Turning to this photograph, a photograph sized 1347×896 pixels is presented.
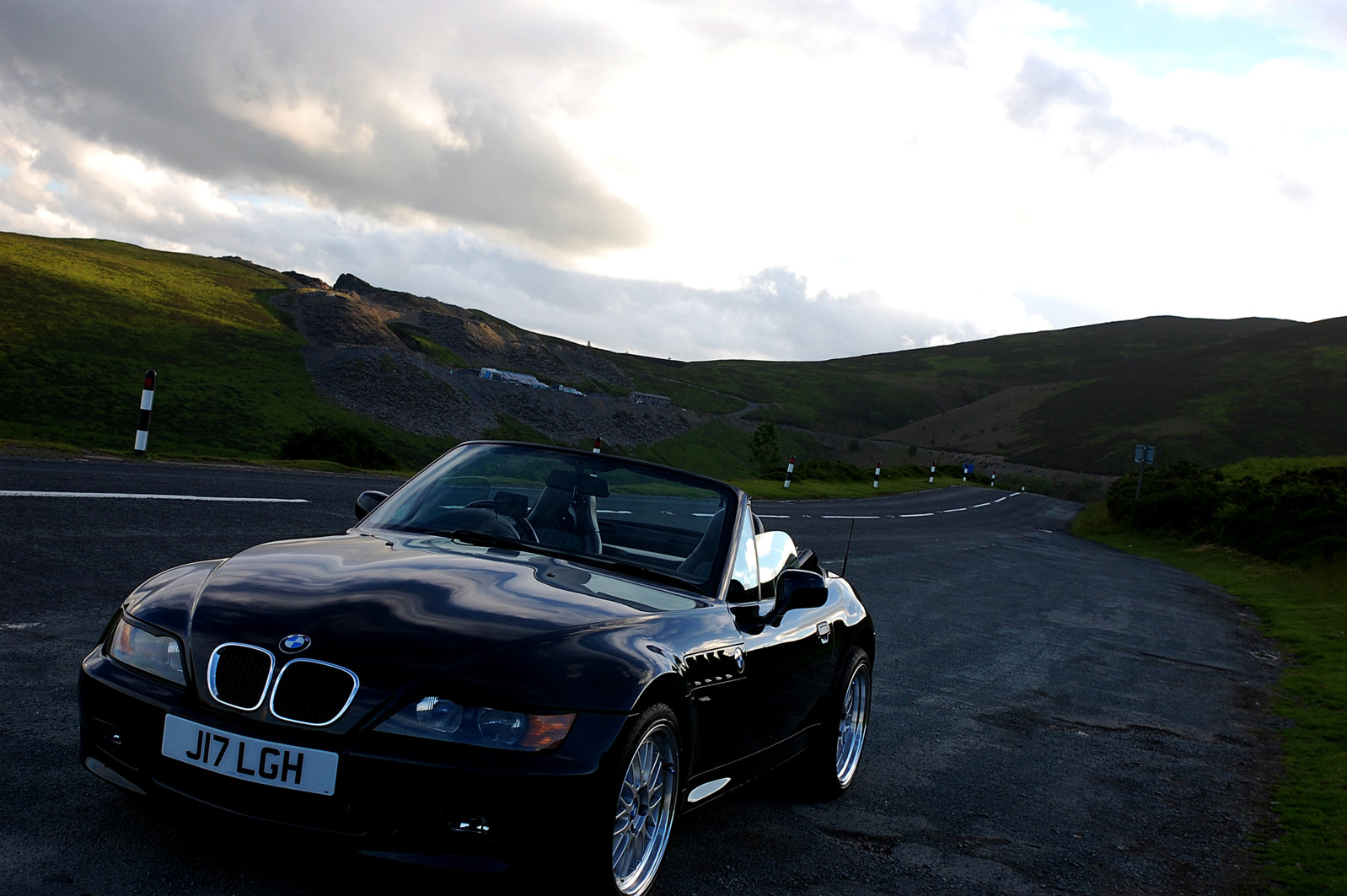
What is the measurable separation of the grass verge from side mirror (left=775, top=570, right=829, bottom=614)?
2.23m

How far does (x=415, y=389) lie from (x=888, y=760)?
Result: 91.9m

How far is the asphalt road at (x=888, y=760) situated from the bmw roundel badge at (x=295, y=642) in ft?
1.45

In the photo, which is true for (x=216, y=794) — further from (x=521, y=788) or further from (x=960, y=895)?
(x=960, y=895)

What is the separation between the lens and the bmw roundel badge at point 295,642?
275 centimetres

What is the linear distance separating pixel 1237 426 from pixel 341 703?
117m

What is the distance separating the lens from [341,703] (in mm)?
2682

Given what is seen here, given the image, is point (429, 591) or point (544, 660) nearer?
point (544, 660)

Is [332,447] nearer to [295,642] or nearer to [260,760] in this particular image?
[295,642]

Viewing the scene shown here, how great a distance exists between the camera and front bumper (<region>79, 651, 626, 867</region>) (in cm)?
261

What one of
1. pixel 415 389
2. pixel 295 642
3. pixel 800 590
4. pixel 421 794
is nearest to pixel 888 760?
pixel 800 590

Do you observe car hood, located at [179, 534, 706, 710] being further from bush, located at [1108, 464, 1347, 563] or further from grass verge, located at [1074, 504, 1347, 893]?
bush, located at [1108, 464, 1347, 563]

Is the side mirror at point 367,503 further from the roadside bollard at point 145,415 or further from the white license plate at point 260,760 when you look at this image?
the roadside bollard at point 145,415

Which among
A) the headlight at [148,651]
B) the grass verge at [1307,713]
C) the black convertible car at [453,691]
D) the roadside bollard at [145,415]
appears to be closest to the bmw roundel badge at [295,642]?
the black convertible car at [453,691]

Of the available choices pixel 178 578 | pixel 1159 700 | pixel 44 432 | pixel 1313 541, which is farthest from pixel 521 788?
pixel 44 432
